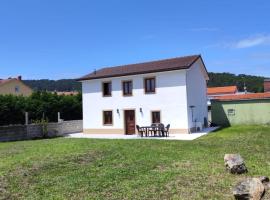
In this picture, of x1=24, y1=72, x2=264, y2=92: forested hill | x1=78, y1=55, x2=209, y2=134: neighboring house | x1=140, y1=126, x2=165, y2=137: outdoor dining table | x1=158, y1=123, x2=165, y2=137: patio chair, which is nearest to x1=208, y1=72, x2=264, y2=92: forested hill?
x1=24, y1=72, x2=264, y2=92: forested hill

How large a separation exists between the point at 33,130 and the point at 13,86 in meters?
39.0

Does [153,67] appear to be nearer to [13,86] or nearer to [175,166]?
[175,166]

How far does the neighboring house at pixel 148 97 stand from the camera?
25.1m

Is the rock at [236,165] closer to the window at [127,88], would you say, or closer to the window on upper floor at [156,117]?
the window on upper floor at [156,117]

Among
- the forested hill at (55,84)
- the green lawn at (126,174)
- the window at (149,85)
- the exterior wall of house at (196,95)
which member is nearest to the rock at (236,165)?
the green lawn at (126,174)

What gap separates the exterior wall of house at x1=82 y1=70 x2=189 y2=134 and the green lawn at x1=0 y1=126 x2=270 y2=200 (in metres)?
9.72

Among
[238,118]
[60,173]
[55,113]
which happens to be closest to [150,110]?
[238,118]

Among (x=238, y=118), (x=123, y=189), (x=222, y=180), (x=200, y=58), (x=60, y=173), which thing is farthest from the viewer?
(x=238, y=118)

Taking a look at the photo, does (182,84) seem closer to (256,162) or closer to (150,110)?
(150,110)

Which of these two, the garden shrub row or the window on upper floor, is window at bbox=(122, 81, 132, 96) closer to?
the window on upper floor

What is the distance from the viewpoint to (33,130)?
90.2 ft

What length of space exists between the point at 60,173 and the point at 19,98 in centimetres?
2250

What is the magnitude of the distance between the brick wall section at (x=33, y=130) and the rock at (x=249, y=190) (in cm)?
2126

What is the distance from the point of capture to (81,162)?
497 inches
